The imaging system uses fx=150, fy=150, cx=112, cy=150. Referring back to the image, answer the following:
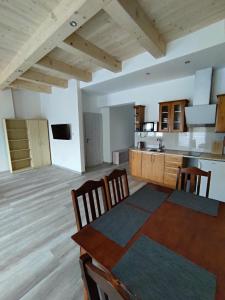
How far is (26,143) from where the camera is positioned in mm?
5398

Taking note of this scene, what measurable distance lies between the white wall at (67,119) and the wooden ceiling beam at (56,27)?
174 cm

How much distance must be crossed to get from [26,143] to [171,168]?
16.1 ft

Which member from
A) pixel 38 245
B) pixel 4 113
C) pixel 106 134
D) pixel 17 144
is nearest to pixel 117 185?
pixel 38 245

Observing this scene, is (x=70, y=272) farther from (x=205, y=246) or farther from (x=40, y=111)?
(x=40, y=111)

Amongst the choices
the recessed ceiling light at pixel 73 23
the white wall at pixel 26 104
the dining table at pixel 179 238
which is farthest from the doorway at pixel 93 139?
the dining table at pixel 179 238

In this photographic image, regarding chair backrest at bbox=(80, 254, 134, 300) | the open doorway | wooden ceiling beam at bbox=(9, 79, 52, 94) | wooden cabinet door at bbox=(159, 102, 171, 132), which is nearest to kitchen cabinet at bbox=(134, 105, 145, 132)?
wooden cabinet door at bbox=(159, 102, 171, 132)

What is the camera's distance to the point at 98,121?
5684 mm

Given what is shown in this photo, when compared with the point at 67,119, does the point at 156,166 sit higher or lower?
lower

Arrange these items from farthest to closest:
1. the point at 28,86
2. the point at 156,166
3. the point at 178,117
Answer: the point at 28,86
the point at 156,166
the point at 178,117

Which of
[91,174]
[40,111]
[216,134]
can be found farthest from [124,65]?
[40,111]

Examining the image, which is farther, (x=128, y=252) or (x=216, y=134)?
(x=216, y=134)

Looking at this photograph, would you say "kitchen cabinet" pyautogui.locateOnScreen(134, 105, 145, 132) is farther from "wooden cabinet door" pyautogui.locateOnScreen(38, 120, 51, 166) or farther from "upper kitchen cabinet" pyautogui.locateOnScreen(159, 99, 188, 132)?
"wooden cabinet door" pyautogui.locateOnScreen(38, 120, 51, 166)

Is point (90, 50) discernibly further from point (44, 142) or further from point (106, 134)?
point (44, 142)

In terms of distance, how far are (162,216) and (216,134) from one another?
9.44 feet
